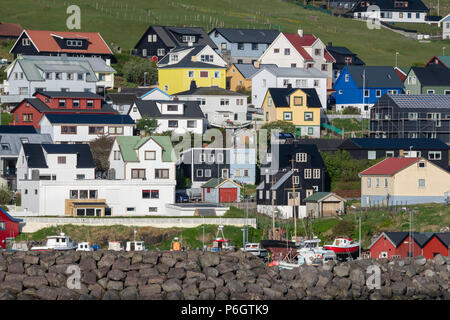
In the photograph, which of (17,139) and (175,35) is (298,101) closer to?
(17,139)

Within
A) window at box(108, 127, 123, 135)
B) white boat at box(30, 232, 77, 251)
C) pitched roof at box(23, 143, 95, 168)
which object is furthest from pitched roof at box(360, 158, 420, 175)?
white boat at box(30, 232, 77, 251)

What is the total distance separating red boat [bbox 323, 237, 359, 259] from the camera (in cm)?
5388

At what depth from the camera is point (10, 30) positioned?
105250 millimetres

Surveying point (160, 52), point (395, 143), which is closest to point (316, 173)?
point (395, 143)

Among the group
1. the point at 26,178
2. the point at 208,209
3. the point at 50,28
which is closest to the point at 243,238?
the point at 208,209

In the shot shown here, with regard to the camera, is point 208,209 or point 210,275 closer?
point 210,275

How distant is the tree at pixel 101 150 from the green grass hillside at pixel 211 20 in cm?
3585

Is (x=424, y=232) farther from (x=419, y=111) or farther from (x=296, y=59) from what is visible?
(x=296, y=59)

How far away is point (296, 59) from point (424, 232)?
4188 centimetres

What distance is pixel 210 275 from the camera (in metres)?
42.6

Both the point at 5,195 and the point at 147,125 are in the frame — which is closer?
the point at 5,195

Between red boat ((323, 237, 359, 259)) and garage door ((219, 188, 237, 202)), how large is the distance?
13068 millimetres

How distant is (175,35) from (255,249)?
52.1 meters

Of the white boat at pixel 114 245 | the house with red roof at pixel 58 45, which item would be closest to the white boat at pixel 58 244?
the white boat at pixel 114 245
